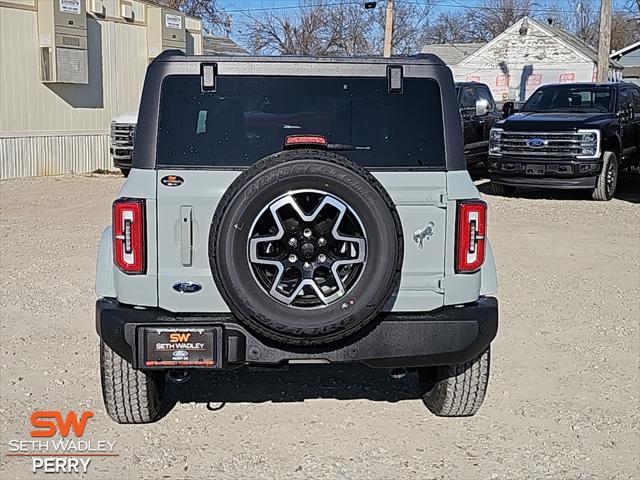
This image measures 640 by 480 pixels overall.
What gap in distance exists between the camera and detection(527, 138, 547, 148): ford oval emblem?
14.1 metres

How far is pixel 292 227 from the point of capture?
3.91 m

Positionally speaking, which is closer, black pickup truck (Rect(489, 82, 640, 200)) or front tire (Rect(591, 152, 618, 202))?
black pickup truck (Rect(489, 82, 640, 200))

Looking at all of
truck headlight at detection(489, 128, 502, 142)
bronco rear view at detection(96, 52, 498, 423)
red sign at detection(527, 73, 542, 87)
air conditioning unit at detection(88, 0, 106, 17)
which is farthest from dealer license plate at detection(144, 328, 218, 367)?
red sign at detection(527, 73, 542, 87)

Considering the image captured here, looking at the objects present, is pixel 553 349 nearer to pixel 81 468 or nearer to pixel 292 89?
pixel 292 89

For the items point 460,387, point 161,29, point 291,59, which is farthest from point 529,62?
point 291,59

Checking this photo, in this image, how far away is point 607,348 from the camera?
20.8 feet

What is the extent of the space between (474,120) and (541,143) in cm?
265

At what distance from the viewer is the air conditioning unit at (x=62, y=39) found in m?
17.8

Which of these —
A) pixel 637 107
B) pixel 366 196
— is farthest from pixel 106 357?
pixel 637 107

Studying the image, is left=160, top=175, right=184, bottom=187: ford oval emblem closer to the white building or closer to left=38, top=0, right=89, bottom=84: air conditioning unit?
left=38, top=0, right=89, bottom=84: air conditioning unit

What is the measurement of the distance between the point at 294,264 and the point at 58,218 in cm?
940

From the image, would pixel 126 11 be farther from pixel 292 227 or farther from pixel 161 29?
pixel 292 227

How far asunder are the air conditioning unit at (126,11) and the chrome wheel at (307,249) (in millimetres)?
17567

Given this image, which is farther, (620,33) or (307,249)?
(620,33)
